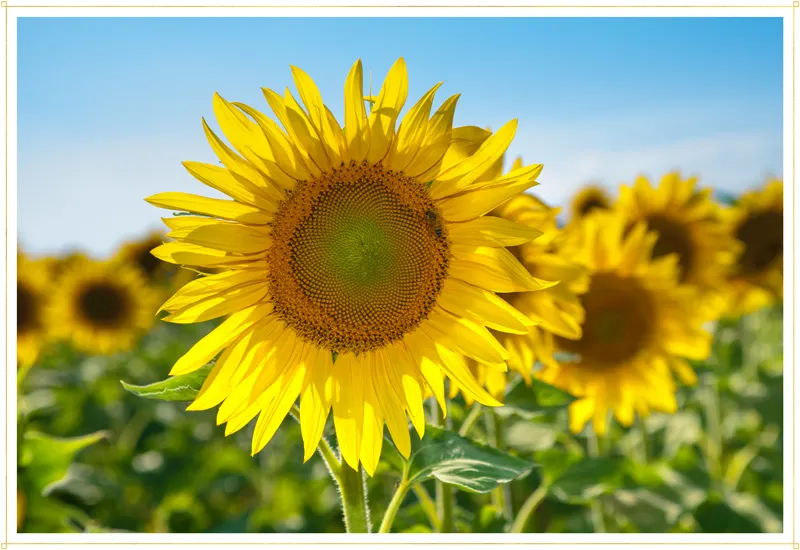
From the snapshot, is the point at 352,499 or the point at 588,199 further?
the point at 588,199

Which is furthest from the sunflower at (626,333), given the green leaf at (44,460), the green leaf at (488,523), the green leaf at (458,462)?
the green leaf at (44,460)

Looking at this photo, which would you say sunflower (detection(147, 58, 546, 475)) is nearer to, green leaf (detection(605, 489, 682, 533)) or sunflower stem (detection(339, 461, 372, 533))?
sunflower stem (detection(339, 461, 372, 533))

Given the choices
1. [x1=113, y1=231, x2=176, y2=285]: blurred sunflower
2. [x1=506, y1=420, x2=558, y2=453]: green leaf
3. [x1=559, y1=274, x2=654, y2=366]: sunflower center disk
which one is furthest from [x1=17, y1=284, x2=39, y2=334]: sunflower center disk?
[x1=559, y1=274, x2=654, y2=366]: sunflower center disk

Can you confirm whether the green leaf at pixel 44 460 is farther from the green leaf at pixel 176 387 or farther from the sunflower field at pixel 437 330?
the green leaf at pixel 176 387

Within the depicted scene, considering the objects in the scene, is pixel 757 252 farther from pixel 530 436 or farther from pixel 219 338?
pixel 219 338

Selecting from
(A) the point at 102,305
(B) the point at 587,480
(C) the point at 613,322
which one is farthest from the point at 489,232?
(A) the point at 102,305

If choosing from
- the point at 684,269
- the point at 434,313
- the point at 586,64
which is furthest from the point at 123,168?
the point at 684,269
